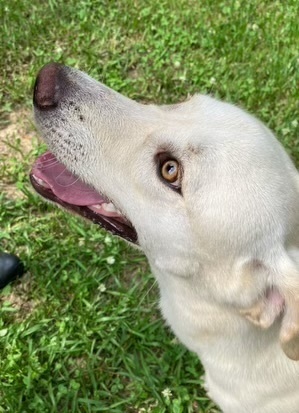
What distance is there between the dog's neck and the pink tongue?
56cm

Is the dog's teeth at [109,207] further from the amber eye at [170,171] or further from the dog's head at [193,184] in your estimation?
the amber eye at [170,171]

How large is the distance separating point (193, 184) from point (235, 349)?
0.92 meters

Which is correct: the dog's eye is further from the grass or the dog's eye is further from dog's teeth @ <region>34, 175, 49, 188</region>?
the grass

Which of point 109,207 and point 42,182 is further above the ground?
point 109,207

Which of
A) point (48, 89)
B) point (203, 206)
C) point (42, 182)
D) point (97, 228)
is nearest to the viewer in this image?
point (203, 206)

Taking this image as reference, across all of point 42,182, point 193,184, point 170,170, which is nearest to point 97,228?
point 42,182

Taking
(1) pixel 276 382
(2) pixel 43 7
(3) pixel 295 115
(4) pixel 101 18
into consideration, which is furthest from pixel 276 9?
(1) pixel 276 382

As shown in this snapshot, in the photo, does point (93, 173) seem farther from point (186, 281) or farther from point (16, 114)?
point (16, 114)

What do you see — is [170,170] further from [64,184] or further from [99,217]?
[64,184]

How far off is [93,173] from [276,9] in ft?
12.3

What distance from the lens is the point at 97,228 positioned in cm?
423

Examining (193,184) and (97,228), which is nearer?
(193,184)

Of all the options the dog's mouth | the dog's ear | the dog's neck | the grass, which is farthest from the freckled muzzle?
the grass

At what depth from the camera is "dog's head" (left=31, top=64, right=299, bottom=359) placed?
2.51 metres
